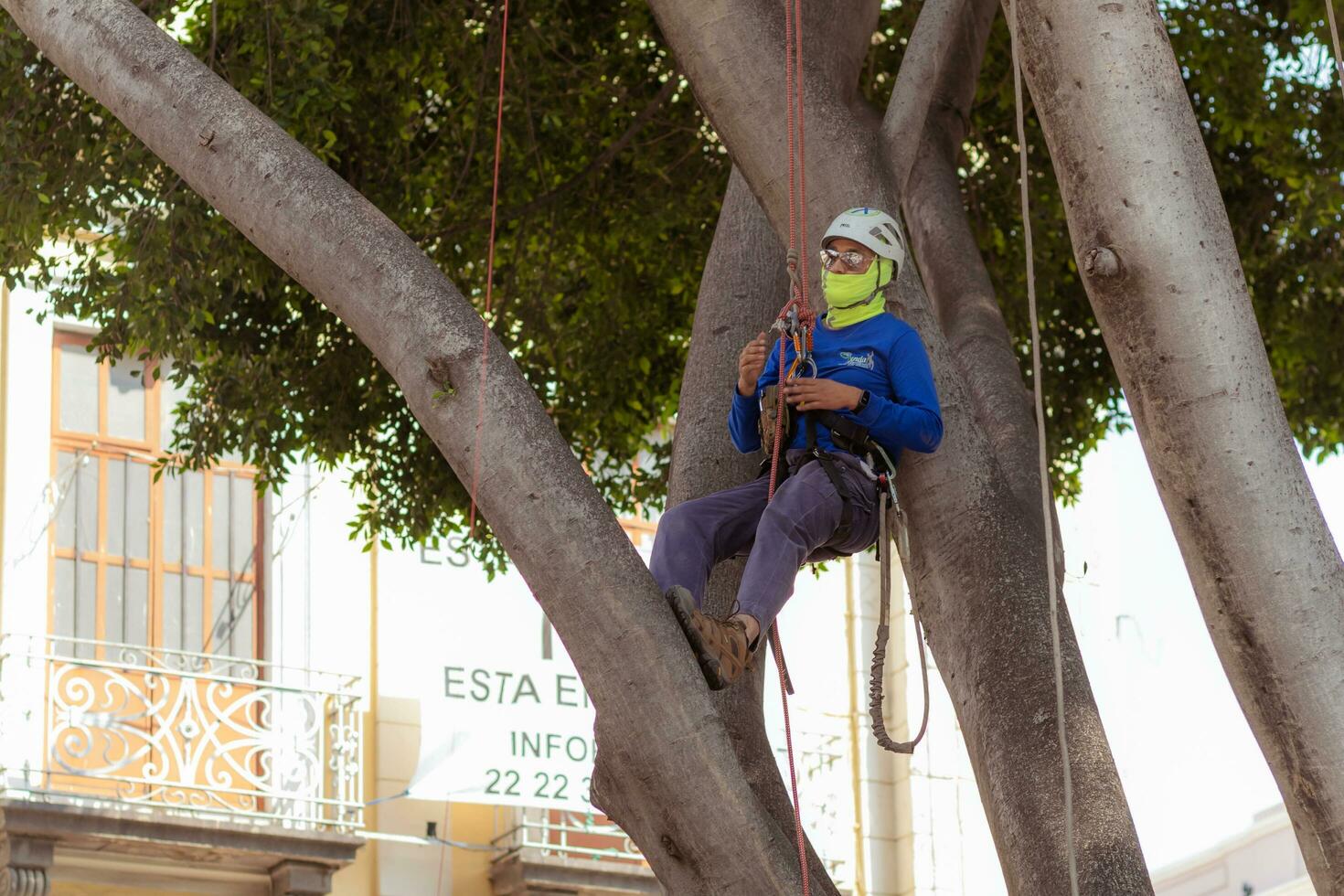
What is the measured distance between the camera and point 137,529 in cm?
1327

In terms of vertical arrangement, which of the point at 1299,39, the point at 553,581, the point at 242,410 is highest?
the point at 1299,39

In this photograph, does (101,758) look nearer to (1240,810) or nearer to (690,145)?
(690,145)

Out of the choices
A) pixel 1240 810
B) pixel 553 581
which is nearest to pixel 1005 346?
pixel 553 581

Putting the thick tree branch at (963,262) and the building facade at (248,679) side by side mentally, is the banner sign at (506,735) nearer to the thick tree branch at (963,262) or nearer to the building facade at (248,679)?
the building facade at (248,679)

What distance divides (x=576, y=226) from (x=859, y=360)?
452 centimetres

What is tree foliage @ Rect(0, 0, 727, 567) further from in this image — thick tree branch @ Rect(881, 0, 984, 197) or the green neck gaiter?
the green neck gaiter

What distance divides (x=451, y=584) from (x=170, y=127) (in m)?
8.40

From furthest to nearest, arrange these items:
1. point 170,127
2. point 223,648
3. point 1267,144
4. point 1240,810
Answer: point 1240,810, point 223,648, point 1267,144, point 170,127

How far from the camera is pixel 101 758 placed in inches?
483

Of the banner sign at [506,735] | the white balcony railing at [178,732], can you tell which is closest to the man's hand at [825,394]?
the white balcony railing at [178,732]

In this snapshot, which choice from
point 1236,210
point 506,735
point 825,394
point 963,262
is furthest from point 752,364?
point 506,735

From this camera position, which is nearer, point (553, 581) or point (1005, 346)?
point (553, 581)

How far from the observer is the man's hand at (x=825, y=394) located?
5.40 m

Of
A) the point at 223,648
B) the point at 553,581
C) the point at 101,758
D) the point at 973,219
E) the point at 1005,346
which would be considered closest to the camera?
the point at 553,581
